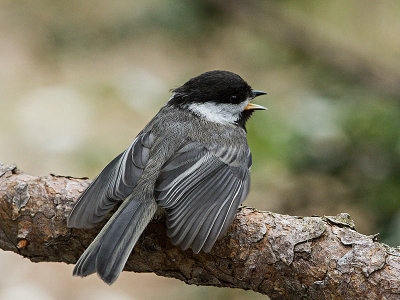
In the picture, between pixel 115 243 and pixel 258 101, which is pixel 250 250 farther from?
pixel 258 101

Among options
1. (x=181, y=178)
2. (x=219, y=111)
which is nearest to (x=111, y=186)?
(x=181, y=178)

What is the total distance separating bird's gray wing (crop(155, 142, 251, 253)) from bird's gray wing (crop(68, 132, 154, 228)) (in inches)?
5.5

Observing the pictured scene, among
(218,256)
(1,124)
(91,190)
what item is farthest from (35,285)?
(218,256)

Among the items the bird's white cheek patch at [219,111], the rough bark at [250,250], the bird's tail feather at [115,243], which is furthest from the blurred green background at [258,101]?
the bird's tail feather at [115,243]

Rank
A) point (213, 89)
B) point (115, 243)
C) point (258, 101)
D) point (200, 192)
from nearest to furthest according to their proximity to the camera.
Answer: point (115, 243), point (200, 192), point (213, 89), point (258, 101)

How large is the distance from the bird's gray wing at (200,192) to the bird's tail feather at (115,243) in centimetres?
11

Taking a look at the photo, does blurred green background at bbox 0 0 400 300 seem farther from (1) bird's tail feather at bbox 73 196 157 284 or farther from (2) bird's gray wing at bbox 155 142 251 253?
(1) bird's tail feather at bbox 73 196 157 284

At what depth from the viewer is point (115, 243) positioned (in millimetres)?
2125

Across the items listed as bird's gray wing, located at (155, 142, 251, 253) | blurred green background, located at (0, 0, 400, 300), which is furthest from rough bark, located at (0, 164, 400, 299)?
blurred green background, located at (0, 0, 400, 300)

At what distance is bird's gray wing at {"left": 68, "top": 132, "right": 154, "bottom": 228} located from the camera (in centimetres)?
224

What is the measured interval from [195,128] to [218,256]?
862 mm

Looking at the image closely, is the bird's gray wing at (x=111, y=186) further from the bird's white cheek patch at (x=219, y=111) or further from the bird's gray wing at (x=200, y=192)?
the bird's white cheek patch at (x=219, y=111)

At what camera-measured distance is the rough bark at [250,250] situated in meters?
2.05

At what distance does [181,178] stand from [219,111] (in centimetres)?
66
